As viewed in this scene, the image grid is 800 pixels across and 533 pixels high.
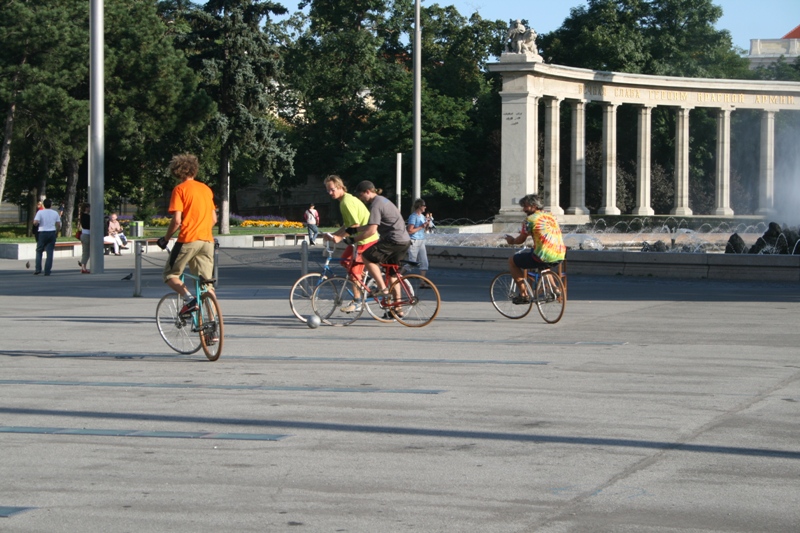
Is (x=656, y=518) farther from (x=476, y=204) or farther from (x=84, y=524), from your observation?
(x=476, y=204)

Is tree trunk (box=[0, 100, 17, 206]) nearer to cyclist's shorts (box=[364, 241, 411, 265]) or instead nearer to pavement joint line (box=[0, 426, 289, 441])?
cyclist's shorts (box=[364, 241, 411, 265])

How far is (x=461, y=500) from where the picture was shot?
603 cm

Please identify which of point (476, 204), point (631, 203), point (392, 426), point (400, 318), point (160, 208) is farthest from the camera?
point (160, 208)

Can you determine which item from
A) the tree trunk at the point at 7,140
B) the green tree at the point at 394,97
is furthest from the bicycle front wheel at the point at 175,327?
the green tree at the point at 394,97

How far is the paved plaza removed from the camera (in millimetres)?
5828

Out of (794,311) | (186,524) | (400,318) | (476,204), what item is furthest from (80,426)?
(476,204)

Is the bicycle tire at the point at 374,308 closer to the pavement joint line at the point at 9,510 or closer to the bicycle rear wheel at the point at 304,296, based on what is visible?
the bicycle rear wheel at the point at 304,296

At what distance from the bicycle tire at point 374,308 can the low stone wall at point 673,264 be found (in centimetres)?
1183

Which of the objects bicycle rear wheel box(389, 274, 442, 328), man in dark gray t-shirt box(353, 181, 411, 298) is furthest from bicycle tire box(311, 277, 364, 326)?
bicycle rear wheel box(389, 274, 442, 328)

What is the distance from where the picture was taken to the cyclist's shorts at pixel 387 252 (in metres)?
15.0

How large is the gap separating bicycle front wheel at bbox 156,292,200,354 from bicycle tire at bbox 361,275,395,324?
136 inches

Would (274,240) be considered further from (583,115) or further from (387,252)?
(387,252)

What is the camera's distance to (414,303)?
15.1 m

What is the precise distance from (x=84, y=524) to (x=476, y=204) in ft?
225
